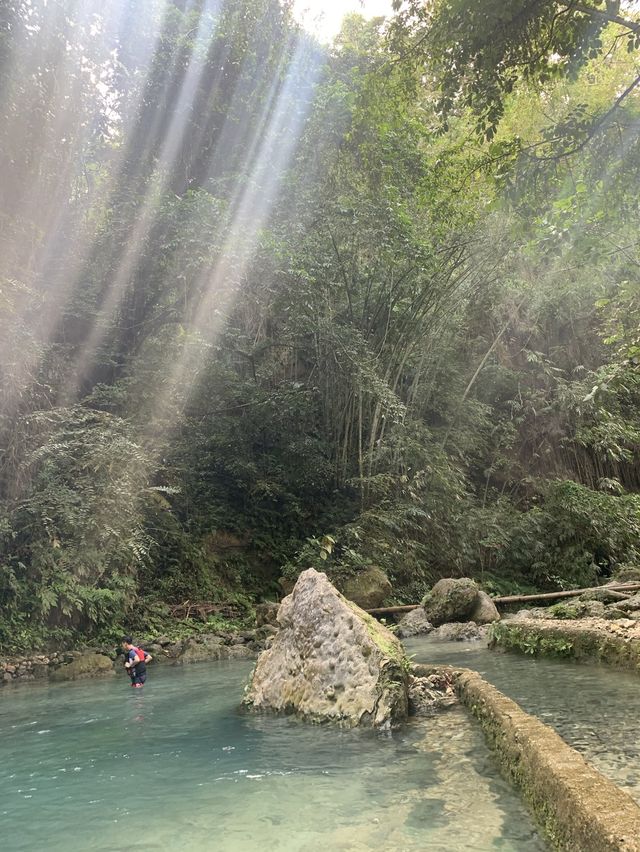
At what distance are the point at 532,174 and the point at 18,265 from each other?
34.2ft

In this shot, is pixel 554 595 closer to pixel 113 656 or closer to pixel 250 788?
pixel 113 656

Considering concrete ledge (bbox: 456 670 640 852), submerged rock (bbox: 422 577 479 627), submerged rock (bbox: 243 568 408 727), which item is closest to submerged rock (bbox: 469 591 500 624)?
submerged rock (bbox: 422 577 479 627)

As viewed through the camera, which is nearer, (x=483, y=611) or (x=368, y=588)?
(x=483, y=611)

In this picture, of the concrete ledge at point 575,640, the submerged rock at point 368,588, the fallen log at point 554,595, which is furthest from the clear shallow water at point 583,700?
the submerged rock at point 368,588

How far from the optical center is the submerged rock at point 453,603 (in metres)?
12.3

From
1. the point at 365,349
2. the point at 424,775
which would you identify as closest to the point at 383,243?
the point at 365,349

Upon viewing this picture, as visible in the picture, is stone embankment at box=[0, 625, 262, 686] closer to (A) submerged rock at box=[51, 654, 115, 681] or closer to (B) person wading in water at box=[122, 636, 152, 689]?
(A) submerged rock at box=[51, 654, 115, 681]

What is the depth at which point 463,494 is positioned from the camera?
16.9 m

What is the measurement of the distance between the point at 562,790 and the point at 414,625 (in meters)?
9.58

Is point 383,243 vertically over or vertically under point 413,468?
over

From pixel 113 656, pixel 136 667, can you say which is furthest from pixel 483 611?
pixel 113 656

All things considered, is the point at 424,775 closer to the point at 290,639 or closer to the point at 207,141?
the point at 290,639

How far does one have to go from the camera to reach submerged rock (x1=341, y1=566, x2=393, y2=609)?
1341cm

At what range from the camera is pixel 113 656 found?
36.0ft
